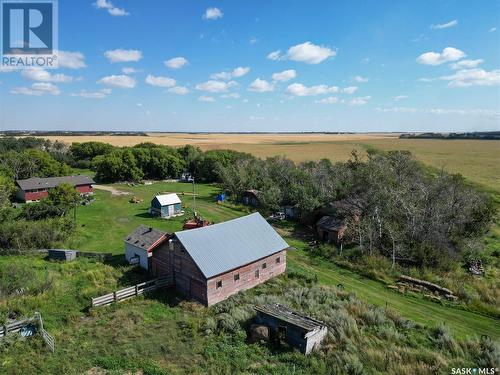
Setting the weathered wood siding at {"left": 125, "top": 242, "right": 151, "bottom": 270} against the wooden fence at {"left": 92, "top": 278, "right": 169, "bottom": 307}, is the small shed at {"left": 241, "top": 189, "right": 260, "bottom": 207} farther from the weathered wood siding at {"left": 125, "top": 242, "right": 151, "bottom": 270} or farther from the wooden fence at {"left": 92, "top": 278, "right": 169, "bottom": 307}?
the wooden fence at {"left": 92, "top": 278, "right": 169, "bottom": 307}

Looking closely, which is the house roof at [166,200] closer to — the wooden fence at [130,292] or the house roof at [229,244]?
the house roof at [229,244]

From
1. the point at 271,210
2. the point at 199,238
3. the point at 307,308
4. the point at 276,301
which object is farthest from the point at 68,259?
the point at 271,210

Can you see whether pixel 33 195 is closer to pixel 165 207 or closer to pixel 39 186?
pixel 39 186

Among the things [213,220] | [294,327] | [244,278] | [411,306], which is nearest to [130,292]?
[244,278]

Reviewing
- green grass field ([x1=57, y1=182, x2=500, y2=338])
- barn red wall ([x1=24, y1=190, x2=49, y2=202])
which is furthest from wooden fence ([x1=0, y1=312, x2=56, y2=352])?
barn red wall ([x1=24, y1=190, x2=49, y2=202])

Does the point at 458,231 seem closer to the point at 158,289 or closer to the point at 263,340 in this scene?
the point at 263,340

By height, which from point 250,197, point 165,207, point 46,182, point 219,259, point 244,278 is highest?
point 46,182
